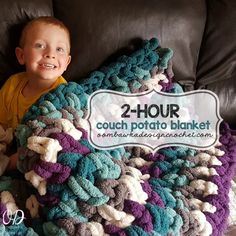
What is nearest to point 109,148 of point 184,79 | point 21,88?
point 21,88

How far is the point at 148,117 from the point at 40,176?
48 cm

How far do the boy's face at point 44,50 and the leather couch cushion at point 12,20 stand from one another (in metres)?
0.05

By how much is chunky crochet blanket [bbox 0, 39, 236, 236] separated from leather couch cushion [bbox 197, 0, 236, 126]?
36 cm

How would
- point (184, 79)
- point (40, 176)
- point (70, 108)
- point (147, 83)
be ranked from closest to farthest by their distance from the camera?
point (40, 176) < point (70, 108) < point (147, 83) < point (184, 79)

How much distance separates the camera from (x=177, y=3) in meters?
1.47

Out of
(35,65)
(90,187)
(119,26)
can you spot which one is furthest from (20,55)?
(90,187)

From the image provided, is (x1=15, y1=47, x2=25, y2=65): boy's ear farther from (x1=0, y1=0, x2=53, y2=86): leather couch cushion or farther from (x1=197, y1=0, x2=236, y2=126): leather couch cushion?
(x1=197, y1=0, x2=236, y2=126): leather couch cushion

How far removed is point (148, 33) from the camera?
1.43 m

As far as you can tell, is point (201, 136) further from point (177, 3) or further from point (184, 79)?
point (177, 3)

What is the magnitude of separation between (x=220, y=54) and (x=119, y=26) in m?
0.40

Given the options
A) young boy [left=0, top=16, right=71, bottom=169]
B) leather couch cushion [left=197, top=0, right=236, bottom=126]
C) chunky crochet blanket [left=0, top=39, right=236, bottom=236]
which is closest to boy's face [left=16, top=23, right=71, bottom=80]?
young boy [left=0, top=16, right=71, bottom=169]

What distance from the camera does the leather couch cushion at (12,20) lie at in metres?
1.31

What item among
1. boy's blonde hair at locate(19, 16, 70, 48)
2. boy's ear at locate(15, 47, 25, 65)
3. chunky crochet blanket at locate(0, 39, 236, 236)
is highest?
boy's blonde hair at locate(19, 16, 70, 48)

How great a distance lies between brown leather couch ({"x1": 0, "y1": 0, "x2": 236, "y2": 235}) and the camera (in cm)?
135
